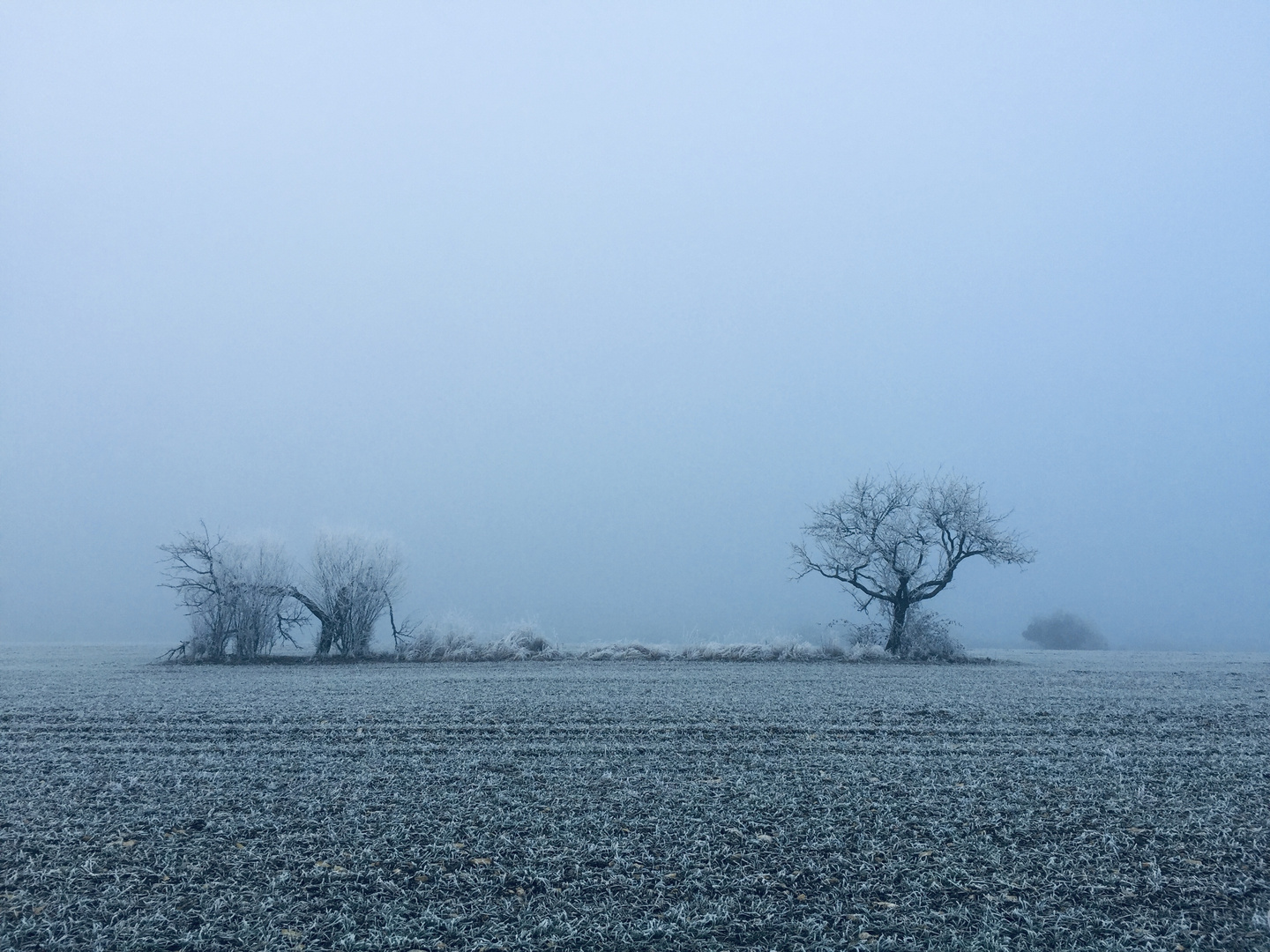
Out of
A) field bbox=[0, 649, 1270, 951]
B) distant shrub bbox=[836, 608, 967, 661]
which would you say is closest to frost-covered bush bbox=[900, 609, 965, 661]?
distant shrub bbox=[836, 608, 967, 661]

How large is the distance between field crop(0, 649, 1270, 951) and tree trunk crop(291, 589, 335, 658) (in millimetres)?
11257

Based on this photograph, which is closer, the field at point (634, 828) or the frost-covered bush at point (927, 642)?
the field at point (634, 828)

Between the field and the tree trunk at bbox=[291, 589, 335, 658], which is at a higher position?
the tree trunk at bbox=[291, 589, 335, 658]

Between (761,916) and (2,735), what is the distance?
967cm

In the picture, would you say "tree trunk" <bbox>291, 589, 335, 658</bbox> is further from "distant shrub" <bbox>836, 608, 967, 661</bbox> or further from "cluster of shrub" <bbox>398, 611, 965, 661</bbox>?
"distant shrub" <bbox>836, 608, 967, 661</bbox>

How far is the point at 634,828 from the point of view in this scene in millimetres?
5930

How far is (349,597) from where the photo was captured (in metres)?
22.8

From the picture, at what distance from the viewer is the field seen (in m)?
4.56

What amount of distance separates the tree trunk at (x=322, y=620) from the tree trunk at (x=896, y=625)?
16010 millimetres

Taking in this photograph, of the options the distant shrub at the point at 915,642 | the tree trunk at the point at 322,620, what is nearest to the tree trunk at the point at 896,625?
the distant shrub at the point at 915,642

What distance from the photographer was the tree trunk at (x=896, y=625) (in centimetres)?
2395

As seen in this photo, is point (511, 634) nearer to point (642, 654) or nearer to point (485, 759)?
point (642, 654)

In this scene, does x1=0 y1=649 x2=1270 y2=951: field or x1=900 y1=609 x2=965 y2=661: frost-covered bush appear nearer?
x1=0 y1=649 x2=1270 y2=951: field

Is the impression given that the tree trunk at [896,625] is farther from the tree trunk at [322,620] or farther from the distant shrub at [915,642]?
the tree trunk at [322,620]
